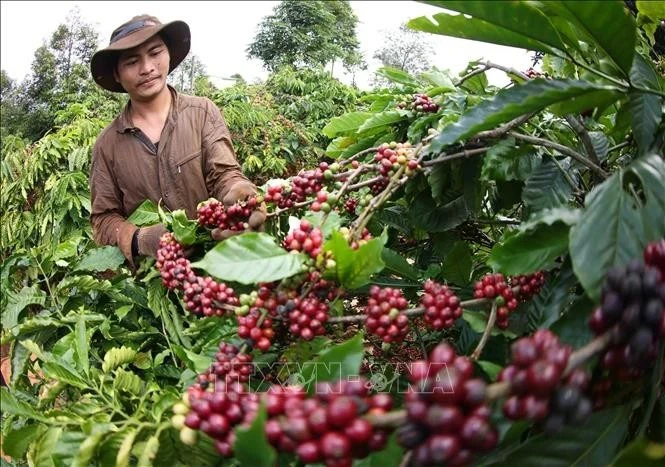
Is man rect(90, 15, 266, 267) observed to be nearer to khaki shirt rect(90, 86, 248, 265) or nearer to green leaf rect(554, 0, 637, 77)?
khaki shirt rect(90, 86, 248, 265)

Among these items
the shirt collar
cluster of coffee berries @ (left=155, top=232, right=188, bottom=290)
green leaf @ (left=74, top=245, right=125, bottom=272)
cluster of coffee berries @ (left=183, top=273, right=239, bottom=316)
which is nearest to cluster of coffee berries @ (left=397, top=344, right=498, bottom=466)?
cluster of coffee berries @ (left=183, top=273, right=239, bottom=316)

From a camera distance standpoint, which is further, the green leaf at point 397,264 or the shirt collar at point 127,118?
the shirt collar at point 127,118

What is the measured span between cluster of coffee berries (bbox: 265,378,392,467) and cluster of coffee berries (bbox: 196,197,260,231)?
415mm

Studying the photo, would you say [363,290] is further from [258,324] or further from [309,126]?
[309,126]

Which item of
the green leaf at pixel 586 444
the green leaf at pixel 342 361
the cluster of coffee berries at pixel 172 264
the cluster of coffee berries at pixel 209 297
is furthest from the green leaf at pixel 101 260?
the green leaf at pixel 586 444

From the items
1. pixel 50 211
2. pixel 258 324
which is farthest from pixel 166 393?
pixel 50 211

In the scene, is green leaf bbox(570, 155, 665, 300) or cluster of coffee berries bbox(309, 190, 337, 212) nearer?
green leaf bbox(570, 155, 665, 300)

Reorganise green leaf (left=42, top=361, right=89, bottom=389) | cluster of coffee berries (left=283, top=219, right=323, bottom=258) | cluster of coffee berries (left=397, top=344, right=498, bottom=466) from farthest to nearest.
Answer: green leaf (left=42, top=361, right=89, bottom=389), cluster of coffee berries (left=283, top=219, right=323, bottom=258), cluster of coffee berries (left=397, top=344, right=498, bottom=466)

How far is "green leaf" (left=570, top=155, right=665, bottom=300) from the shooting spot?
0.44m

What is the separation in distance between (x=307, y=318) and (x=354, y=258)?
0.07 metres

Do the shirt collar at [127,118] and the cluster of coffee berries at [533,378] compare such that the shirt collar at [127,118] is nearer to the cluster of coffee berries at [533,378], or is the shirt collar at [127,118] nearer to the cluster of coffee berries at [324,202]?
the cluster of coffee berries at [324,202]

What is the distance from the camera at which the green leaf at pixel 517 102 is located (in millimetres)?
517

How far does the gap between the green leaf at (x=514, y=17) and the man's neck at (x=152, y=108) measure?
138 cm

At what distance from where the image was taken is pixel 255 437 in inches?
13.4
